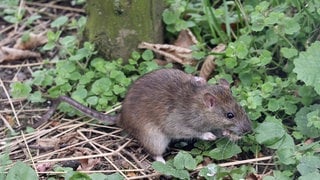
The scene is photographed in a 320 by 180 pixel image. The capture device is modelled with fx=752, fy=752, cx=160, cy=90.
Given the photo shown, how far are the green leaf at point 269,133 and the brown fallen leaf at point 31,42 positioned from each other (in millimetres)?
2222

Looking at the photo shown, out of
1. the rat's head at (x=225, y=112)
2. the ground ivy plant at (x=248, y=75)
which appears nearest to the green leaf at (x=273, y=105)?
the ground ivy plant at (x=248, y=75)

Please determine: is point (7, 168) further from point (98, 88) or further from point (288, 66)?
point (288, 66)

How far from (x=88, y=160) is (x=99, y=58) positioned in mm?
1004

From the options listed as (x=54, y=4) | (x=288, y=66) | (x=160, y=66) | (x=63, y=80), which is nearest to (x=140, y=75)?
(x=160, y=66)

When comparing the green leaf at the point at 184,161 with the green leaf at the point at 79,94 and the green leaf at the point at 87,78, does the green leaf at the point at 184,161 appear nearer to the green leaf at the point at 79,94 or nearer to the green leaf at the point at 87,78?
the green leaf at the point at 79,94

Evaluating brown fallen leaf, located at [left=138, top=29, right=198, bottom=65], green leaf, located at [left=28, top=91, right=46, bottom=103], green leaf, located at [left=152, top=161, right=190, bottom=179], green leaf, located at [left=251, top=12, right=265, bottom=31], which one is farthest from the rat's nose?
green leaf, located at [left=28, top=91, right=46, bottom=103]

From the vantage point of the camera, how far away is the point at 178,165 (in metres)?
4.61

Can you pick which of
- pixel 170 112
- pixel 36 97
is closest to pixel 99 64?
pixel 36 97

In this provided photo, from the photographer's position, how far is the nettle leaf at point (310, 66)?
4.79 meters

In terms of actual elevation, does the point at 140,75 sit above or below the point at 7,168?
above

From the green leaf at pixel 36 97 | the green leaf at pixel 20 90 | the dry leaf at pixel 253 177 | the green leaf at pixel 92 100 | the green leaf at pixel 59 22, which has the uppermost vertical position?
the green leaf at pixel 59 22

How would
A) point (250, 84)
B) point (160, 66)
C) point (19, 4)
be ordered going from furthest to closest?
point (19, 4) < point (160, 66) < point (250, 84)

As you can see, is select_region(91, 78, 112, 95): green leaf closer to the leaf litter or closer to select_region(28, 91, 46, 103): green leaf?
the leaf litter

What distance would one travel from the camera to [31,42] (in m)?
6.12
